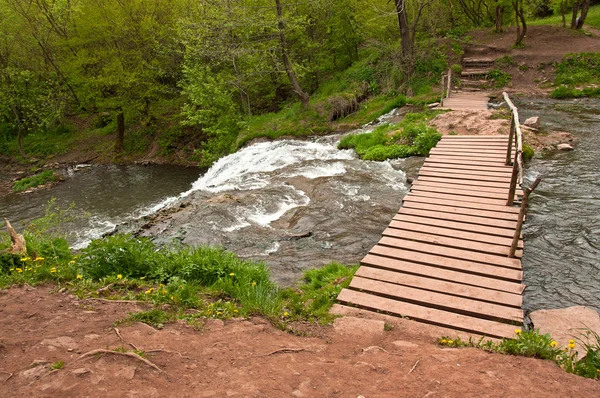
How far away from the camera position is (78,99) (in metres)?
25.2

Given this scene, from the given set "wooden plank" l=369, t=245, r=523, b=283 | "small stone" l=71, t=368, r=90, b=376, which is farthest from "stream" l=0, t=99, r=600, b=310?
"small stone" l=71, t=368, r=90, b=376

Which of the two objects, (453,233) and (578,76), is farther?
(578,76)

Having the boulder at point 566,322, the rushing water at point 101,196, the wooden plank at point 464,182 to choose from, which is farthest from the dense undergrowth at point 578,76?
the rushing water at point 101,196

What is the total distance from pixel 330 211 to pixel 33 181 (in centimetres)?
1716

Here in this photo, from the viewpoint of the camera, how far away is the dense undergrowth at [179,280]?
5449mm

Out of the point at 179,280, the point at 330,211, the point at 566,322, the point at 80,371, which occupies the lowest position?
the point at 330,211

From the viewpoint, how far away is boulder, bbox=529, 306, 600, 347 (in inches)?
206

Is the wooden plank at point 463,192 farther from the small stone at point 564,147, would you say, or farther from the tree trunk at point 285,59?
the tree trunk at point 285,59

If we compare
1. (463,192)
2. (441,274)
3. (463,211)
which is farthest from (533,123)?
(441,274)

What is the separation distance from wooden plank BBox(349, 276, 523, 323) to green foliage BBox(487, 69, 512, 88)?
58.7ft

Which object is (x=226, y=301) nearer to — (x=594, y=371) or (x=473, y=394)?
(x=473, y=394)

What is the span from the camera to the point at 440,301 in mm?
5707

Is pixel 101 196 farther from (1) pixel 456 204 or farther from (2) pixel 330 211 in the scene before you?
(1) pixel 456 204

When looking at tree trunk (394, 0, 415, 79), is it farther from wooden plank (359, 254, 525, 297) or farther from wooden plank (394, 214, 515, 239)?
wooden plank (359, 254, 525, 297)
